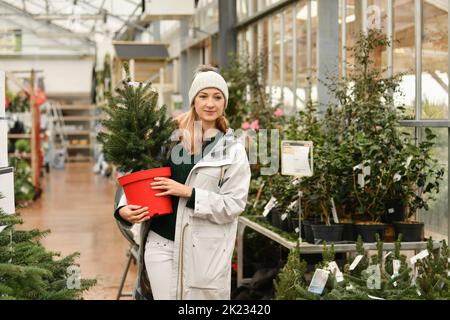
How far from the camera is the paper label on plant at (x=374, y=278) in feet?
9.59

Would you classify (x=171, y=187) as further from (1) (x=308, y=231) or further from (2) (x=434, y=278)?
(1) (x=308, y=231)

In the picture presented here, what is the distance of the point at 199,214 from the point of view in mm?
2992

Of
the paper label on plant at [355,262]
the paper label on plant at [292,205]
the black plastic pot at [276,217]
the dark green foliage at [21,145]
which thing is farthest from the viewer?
the dark green foliage at [21,145]

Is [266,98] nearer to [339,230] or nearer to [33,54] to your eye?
[339,230]

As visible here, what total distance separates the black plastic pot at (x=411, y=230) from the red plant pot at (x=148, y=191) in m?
1.75

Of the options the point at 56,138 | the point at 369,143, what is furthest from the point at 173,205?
the point at 56,138

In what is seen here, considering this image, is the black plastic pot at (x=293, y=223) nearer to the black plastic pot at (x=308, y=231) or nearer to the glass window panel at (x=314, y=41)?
the black plastic pot at (x=308, y=231)

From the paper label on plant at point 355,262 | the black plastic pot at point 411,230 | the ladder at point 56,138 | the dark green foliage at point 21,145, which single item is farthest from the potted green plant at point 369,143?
the ladder at point 56,138

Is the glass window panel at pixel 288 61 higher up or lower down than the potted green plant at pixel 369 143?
higher up

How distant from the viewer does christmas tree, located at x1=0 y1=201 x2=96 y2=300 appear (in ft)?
8.01

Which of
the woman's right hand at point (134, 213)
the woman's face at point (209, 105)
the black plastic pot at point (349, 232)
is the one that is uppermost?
the woman's face at point (209, 105)

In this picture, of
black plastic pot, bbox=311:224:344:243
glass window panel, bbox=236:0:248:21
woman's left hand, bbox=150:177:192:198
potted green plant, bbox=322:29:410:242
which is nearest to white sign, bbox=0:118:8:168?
woman's left hand, bbox=150:177:192:198
